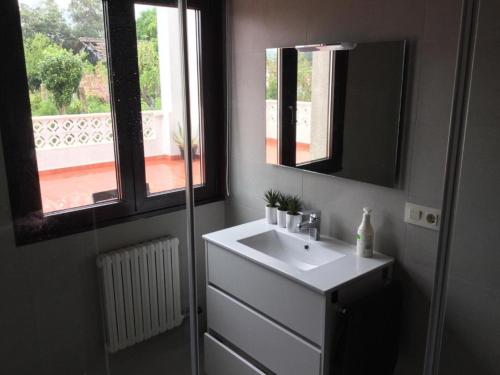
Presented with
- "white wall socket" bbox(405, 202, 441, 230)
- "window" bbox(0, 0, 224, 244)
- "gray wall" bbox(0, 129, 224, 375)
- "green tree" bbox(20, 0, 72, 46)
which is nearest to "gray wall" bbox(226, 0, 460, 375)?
"white wall socket" bbox(405, 202, 441, 230)

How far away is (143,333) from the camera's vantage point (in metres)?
→ 2.15

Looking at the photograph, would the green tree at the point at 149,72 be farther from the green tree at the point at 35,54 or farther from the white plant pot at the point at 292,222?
the white plant pot at the point at 292,222

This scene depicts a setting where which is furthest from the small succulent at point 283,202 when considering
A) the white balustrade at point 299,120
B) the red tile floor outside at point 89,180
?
the red tile floor outside at point 89,180

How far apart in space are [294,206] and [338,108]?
52 cm

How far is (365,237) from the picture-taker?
188cm

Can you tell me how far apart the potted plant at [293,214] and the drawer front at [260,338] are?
44 cm

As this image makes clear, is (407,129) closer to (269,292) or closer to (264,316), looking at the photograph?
(269,292)

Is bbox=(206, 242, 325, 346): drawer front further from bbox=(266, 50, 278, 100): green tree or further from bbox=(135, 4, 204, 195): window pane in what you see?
bbox=(266, 50, 278, 100): green tree

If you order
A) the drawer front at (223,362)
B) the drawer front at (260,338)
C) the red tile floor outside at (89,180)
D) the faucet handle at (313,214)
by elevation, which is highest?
the red tile floor outside at (89,180)

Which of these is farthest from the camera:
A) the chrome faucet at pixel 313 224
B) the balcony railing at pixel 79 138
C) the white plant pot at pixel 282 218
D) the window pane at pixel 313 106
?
the white plant pot at pixel 282 218

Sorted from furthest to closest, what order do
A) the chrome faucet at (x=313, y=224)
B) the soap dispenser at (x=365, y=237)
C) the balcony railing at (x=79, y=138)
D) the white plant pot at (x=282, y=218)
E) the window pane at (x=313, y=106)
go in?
the white plant pot at (x=282, y=218) < the chrome faucet at (x=313, y=224) < the window pane at (x=313, y=106) < the soap dispenser at (x=365, y=237) < the balcony railing at (x=79, y=138)

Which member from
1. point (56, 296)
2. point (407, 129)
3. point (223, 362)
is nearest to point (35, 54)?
point (56, 296)

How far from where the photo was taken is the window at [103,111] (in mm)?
1688

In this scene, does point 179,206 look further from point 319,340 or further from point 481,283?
point 481,283
